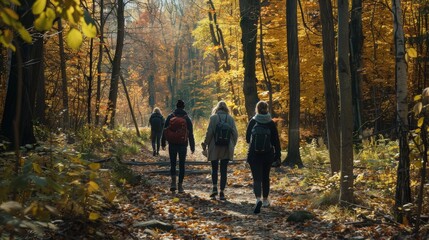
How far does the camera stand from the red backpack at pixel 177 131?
10.1 meters

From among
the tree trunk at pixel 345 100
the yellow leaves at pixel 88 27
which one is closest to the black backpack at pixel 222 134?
the tree trunk at pixel 345 100

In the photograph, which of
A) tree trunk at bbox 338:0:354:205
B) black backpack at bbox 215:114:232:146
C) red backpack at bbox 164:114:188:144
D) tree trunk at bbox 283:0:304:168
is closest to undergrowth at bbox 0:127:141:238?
red backpack at bbox 164:114:188:144

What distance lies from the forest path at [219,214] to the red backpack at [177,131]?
1.23m

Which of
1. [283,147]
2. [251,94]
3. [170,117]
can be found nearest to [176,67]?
[283,147]

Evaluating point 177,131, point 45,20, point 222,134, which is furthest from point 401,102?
point 177,131

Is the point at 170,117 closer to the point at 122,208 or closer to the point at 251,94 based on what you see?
the point at 122,208

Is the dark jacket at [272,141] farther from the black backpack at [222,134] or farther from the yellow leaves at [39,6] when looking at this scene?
the yellow leaves at [39,6]

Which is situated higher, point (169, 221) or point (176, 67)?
point (176, 67)

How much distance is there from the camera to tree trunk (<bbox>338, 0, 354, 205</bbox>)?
7.22 m

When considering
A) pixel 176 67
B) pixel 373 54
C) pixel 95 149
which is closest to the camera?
pixel 95 149

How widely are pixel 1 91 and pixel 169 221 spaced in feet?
22.0

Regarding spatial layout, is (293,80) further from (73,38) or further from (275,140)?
(73,38)

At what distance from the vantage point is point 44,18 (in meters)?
2.36

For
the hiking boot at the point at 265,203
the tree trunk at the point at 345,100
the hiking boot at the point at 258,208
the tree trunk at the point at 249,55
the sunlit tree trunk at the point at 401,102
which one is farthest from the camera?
the tree trunk at the point at 249,55
